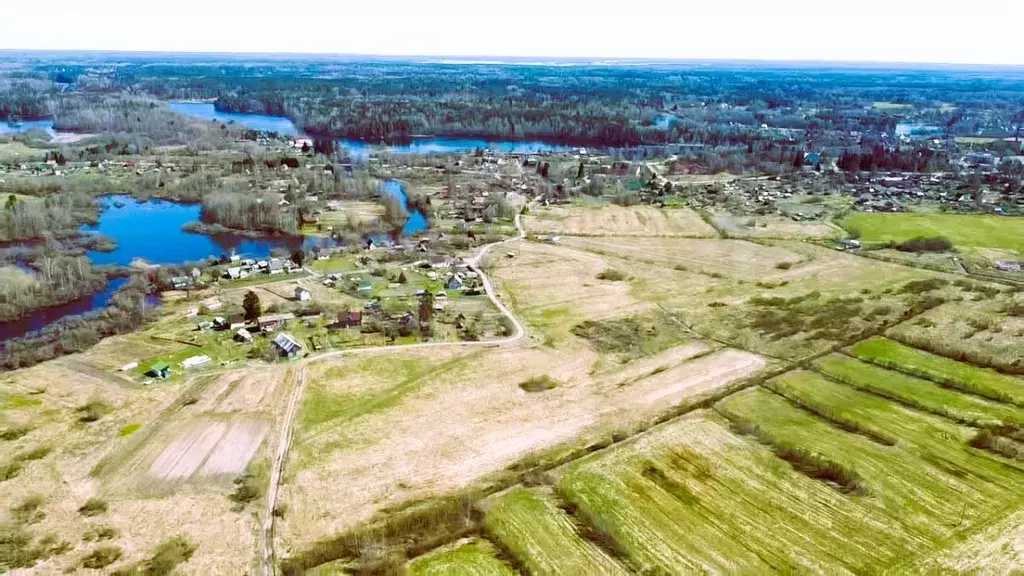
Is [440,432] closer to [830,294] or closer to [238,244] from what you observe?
[830,294]

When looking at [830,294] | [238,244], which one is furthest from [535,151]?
[830,294]

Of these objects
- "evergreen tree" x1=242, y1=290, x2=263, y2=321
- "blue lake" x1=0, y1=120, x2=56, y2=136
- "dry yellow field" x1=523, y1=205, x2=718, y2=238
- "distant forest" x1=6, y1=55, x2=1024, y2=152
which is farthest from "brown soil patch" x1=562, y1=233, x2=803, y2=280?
"blue lake" x1=0, y1=120, x2=56, y2=136

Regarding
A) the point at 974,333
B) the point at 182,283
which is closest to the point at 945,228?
the point at 974,333

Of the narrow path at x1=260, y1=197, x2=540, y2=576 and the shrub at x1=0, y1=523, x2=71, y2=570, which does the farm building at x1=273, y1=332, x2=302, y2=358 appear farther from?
the shrub at x1=0, y1=523, x2=71, y2=570

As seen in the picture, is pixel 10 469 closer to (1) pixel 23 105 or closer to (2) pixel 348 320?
(2) pixel 348 320

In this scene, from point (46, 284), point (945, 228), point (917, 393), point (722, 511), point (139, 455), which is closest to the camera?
point (722, 511)
